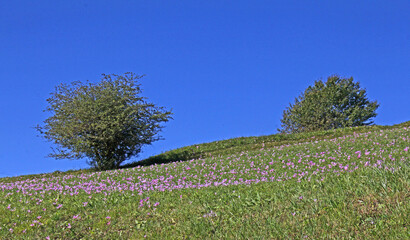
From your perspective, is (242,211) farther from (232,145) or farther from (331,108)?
(331,108)

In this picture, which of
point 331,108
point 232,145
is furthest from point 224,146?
point 331,108

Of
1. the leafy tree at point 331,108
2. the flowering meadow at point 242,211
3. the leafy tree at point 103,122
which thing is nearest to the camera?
the flowering meadow at point 242,211

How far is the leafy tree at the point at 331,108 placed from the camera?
4597cm

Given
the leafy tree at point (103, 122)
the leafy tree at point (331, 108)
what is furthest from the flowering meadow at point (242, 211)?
the leafy tree at point (331, 108)

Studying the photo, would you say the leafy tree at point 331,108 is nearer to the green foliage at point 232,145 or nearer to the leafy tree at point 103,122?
the green foliage at point 232,145

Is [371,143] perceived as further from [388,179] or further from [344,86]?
[344,86]

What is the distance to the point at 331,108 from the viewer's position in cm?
4678

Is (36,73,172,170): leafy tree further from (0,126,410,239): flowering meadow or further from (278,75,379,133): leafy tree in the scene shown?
(278,75,379,133): leafy tree

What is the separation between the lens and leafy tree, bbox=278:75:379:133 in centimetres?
4597

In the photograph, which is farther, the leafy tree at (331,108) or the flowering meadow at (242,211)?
the leafy tree at (331,108)

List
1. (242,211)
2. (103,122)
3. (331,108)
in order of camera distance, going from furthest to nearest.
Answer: (331,108) < (103,122) < (242,211)

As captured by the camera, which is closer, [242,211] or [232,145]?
[242,211]

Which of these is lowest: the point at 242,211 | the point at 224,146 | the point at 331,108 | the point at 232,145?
the point at 242,211

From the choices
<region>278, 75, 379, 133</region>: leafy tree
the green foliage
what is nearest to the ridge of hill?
the green foliage
